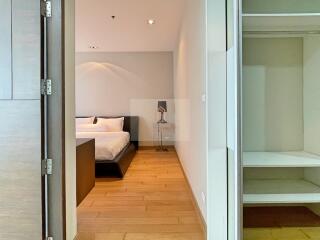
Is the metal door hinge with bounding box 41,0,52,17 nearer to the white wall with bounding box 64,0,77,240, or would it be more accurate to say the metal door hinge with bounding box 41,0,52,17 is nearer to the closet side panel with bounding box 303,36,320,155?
the white wall with bounding box 64,0,77,240

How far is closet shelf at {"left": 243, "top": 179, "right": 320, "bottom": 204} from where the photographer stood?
208 cm

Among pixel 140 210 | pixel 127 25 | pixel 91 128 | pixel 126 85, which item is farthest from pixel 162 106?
pixel 140 210

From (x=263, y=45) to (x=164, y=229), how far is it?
1.97 m

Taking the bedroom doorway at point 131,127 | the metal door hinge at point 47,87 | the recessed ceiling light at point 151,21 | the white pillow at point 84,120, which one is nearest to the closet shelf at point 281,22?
the bedroom doorway at point 131,127

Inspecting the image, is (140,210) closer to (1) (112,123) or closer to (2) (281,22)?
(2) (281,22)

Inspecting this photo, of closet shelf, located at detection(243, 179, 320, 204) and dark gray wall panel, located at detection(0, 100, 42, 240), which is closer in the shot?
dark gray wall panel, located at detection(0, 100, 42, 240)

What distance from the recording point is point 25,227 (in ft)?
6.53

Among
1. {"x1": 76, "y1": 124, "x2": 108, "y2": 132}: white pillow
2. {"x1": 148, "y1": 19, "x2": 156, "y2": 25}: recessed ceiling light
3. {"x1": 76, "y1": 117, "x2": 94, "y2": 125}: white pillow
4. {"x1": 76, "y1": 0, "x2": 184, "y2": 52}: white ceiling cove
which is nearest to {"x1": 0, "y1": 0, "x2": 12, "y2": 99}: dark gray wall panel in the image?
{"x1": 76, "y1": 0, "x2": 184, "y2": 52}: white ceiling cove

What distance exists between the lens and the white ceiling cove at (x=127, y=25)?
14.0 feet

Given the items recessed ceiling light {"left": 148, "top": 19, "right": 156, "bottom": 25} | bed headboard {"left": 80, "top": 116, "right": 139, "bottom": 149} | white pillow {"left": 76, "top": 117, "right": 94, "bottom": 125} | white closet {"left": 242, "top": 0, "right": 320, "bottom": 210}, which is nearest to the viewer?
white closet {"left": 242, "top": 0, "right": 320, "bottom": 210}

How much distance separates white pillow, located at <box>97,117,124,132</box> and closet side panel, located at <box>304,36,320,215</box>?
494 centimetres

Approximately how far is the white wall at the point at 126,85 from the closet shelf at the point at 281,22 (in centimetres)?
530

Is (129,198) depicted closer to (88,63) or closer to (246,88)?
(246,88)

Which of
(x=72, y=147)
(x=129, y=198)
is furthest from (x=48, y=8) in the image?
(x=129, y=198)
